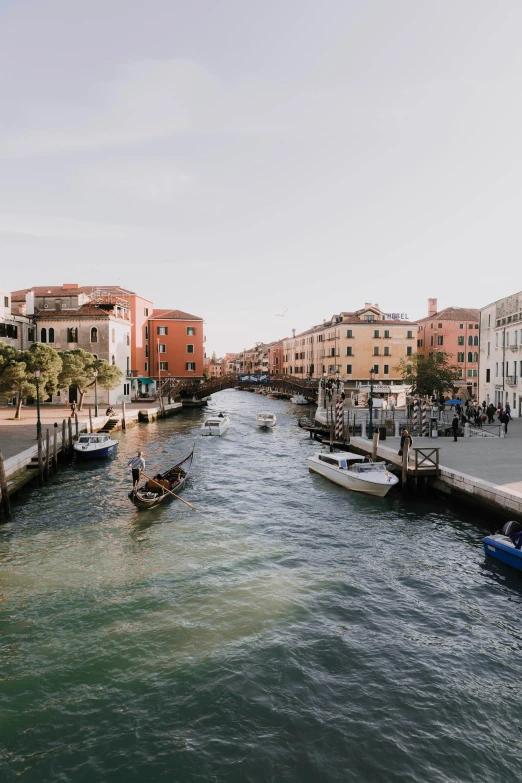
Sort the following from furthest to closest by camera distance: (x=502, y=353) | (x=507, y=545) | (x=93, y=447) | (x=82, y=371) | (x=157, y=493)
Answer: (x=82, y=371) → (x=502, y=353) → (x=93, y=447) → (x=157, y=493) → (x=507, y=545)

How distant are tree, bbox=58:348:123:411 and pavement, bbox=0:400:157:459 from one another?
251cm

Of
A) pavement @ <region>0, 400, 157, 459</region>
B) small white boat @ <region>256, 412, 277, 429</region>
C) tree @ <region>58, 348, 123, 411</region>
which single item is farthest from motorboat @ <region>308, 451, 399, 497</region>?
tree @ <region>58, 348, 123, 411</region>

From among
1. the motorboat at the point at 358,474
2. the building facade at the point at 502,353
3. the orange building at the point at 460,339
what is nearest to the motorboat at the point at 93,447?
the motorboat at the point at 358,474

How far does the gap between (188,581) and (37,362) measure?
1169 inches

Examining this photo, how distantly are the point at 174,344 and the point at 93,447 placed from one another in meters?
47.8

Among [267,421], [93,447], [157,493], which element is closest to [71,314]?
[267,421]

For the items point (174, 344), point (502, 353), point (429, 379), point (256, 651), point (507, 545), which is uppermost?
point (174, 344)

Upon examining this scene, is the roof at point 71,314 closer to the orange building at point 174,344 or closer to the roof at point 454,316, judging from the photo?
the orange building at point 174,344

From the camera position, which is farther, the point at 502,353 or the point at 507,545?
the point at 502,353

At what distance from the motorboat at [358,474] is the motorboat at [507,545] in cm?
718

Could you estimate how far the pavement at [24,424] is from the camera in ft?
86.0

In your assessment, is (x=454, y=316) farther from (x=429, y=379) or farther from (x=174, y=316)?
(x=174, y=316)

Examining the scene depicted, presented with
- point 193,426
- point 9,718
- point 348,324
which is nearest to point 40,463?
point 9,718

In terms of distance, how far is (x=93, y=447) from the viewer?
28.5m
